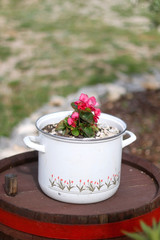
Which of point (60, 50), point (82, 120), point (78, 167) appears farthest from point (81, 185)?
point (60, 50)

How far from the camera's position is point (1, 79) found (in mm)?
6055

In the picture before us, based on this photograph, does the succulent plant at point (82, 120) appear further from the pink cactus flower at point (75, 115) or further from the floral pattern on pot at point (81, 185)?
the floral pattern on pot at point (81, 185)

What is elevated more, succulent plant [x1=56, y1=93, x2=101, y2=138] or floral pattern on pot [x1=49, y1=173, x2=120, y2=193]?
succulent plant [x1=56, y1=93, x2=101, y2=138]

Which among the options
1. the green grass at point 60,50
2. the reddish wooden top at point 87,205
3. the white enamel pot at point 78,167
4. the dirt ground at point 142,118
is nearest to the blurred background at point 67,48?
the green grass at point 60,50

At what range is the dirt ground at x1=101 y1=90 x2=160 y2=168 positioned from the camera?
162 inches

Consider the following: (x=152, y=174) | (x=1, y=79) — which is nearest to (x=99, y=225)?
(x=152, y=174)

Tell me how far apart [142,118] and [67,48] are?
3169 millimetres

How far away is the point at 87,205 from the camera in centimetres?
189

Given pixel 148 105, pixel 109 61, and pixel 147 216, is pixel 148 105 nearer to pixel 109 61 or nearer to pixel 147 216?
pixel 109 61

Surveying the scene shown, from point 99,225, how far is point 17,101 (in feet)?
12.7

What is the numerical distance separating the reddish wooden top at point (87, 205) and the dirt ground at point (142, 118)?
1736 millimetres

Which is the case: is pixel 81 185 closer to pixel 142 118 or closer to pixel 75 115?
pixel 75 115

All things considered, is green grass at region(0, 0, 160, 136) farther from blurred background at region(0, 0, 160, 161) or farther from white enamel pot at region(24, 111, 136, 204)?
white enamel pot at region(24, 111, 136, 204)

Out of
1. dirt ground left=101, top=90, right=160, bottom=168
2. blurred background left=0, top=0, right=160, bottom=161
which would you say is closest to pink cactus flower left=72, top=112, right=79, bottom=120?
blurred background left=0, top=0, right=160, bottom=161
